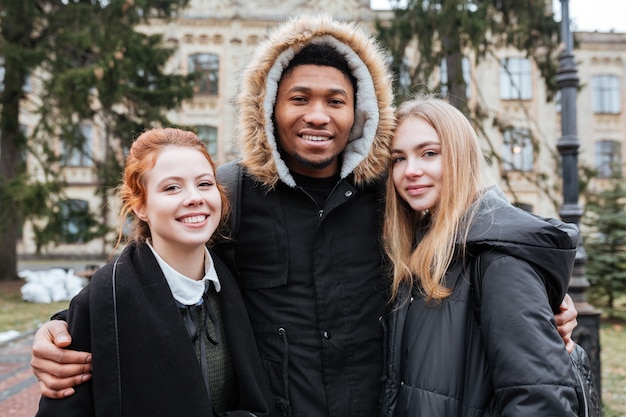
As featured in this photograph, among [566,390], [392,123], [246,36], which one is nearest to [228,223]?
[392,123]

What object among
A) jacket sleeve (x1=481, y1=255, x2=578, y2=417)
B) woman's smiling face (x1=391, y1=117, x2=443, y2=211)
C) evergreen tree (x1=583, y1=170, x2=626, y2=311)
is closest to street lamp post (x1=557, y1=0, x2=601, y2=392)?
woman's smiling face (x1=391, y1=117, x2=443, y2=211)

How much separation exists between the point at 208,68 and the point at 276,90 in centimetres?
2607

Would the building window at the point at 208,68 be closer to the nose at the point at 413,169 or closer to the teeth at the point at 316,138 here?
the teeth at the point at 316,138

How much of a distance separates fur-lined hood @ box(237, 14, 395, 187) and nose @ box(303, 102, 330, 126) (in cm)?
21

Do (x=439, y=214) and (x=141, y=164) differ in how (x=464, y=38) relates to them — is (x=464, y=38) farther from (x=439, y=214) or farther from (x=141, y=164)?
(x=141, y=164)

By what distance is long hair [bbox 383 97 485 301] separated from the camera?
208 centimetres

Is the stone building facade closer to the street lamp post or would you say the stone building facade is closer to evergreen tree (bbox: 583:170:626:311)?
evergreen tree (bbox: 583:170:626:311)

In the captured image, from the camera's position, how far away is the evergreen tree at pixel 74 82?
1268 cm

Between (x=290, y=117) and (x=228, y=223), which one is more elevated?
(x=290, y=117)

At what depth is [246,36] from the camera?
27000mm

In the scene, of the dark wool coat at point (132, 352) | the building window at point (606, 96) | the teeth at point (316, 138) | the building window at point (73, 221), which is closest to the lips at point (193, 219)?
the dark wool coat at point (132, 352)

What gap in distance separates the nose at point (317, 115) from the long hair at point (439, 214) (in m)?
0.38

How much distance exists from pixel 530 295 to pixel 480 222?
14.7 inches

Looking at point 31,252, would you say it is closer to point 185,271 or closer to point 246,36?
point 246,36
